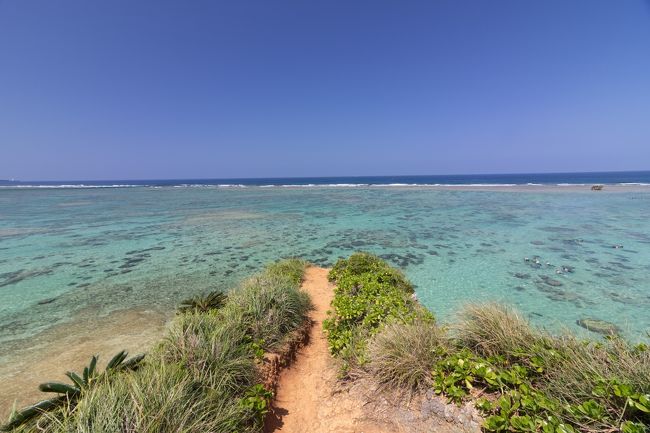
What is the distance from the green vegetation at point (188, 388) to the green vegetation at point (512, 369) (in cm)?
165

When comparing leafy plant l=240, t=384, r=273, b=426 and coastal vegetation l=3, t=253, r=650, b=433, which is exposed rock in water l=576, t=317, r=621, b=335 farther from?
leafy plant l=240, t=384, r=273, b=426

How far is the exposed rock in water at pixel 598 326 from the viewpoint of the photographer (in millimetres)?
6641

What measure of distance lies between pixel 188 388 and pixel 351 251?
11698mm

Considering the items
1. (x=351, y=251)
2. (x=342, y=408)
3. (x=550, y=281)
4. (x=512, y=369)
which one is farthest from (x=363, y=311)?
(x=351, y=251)

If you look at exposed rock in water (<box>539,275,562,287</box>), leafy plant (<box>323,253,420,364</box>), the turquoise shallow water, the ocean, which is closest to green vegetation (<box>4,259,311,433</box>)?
leafy plant (<box>323,253,420,364</box>)

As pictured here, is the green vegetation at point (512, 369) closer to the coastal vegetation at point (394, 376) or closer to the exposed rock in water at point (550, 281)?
the coastal vegetation at point (394, 376)

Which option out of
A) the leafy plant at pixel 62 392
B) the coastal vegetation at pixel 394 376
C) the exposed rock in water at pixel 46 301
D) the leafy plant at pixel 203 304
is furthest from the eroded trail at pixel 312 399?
the exposed rock in water at pixel 46 301

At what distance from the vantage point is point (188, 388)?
9.80ft

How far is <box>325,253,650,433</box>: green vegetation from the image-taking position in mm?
2422

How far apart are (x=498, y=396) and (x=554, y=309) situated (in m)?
6.71

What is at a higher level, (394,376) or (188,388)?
(188,388)

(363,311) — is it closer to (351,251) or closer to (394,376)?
(394,376)

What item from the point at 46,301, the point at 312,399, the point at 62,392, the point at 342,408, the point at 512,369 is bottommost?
the point at 46,301

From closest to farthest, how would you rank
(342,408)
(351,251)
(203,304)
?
1. (342,408)
2. (203,304)
3. (351,251)
